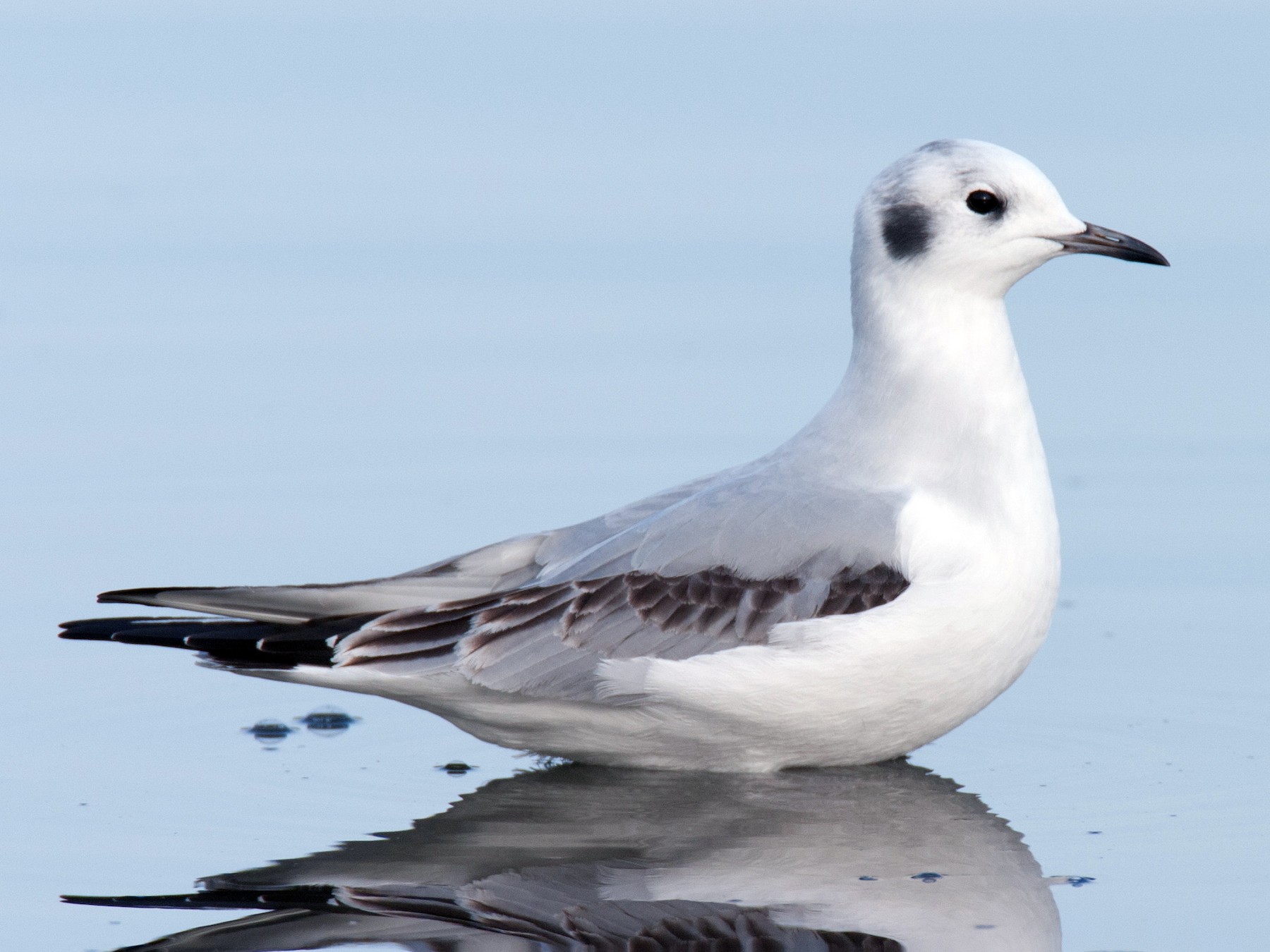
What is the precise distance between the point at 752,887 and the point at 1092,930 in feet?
2.96

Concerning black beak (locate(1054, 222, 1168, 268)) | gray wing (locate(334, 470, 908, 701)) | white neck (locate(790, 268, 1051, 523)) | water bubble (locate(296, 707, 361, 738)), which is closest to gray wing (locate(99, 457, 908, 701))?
gray wing (locate(334, 470, 908, 701))

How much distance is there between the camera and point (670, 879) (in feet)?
19.1

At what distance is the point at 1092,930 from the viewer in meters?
5.41

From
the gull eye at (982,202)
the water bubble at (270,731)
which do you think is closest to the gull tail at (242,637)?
the water bubble at (270,731)

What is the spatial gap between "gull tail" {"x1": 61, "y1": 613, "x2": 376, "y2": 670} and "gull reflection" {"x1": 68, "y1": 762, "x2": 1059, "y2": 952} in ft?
2.15

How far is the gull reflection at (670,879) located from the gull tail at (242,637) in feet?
2.15

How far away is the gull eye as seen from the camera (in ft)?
22.6

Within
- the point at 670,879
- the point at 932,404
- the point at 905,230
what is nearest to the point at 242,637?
the point at 670,879

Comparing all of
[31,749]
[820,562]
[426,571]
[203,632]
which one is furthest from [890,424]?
[31,749]

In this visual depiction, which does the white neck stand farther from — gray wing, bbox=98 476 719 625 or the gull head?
gray wing, bbox=98 476 719 625

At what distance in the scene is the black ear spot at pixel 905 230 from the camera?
272 inches

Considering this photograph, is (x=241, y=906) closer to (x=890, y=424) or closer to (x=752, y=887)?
(x=752, y=887)

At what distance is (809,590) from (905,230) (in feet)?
4.15

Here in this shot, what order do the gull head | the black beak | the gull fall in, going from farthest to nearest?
the black beak < the gull head < the gull
